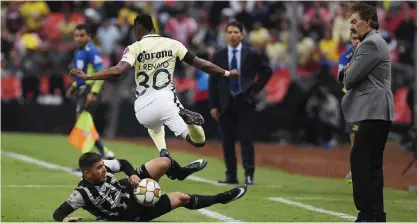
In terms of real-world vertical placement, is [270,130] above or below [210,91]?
below

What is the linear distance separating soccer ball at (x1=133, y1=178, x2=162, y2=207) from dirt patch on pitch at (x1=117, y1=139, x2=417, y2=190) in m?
6.07

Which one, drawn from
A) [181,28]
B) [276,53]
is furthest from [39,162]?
[181,28]

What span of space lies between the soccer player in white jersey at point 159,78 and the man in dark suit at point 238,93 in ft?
8.54

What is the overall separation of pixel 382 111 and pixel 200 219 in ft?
8.03

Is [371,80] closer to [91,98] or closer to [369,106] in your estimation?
[369,106]

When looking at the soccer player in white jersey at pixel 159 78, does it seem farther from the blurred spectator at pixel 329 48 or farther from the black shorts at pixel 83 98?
the blurred spectator at pixel 329 48

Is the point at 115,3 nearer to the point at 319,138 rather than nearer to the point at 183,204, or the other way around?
the point at 319,138

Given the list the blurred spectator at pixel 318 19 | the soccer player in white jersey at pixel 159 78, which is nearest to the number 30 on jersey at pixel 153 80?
the soccer player in white jersey at pixel 159 78

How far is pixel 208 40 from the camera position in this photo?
27031 mm

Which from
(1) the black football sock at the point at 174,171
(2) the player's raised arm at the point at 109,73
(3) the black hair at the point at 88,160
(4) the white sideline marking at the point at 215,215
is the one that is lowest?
(4) the white sideline marking at the point at 215,215

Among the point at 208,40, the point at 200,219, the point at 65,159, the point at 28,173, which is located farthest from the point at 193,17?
the point at 200,219

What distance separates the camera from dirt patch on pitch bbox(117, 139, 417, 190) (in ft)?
55.2

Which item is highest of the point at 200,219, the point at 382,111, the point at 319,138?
the point at 382,111

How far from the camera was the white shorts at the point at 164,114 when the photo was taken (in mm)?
11373
